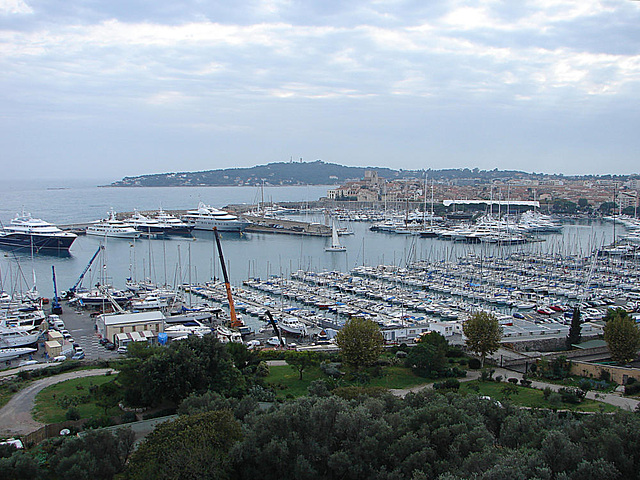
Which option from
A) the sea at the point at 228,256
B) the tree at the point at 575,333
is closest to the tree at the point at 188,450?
the tree at the point at 575,333

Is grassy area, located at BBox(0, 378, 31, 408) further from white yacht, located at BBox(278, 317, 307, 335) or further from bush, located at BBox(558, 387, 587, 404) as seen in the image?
bush, located at BBox(558, 387, 587, 404)

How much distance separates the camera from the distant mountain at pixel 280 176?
424 feet

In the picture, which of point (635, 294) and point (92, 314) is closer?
point (92, 314)

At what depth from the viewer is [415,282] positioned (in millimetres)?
21000

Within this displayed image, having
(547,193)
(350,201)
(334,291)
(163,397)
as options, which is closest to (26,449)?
(163,397)

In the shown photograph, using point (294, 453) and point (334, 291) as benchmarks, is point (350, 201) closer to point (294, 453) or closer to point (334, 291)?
point (334, 291)

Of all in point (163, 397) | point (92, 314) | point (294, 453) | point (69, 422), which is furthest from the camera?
point (92, 314)

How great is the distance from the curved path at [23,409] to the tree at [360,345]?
4271 millimetres

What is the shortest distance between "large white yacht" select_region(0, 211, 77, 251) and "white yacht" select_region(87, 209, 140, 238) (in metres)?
5.32

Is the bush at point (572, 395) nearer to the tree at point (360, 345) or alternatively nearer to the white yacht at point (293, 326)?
the tree at point (360, 345)

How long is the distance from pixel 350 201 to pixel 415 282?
149 ft

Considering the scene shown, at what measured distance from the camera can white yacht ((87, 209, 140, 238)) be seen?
36406 millimetres

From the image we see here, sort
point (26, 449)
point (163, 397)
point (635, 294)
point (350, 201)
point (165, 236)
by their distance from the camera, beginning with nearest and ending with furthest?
point (26, 449) < point (163, 397) < point (635, 294) < point (165, 236) < point (350, 201)

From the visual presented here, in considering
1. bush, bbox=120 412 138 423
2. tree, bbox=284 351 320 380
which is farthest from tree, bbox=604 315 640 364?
bush, bbox=120 412 138 423
